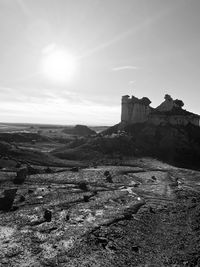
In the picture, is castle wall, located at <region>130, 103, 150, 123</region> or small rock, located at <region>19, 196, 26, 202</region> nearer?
small rock, located at <region>19, 196, 26, 202</region>

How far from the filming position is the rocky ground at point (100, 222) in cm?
2766

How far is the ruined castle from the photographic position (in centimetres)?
9738

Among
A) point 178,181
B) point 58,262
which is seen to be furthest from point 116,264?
point 178,181

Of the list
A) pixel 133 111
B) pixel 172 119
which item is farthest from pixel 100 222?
pixel 133 111

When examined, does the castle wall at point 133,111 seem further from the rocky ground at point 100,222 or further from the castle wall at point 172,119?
the rocky ground at point 100,222

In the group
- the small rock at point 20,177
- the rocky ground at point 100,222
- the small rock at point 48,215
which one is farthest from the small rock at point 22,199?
the small rock at point 20,177

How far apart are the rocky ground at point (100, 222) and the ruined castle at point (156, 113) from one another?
138 ft

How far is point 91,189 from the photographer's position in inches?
1946

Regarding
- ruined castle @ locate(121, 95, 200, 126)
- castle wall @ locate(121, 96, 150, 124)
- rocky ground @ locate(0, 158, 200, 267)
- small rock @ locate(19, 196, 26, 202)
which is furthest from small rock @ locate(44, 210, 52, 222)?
castle wall @ locate(121, 96, 150, 124)

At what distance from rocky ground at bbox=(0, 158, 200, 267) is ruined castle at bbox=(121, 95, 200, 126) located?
41994 millimetres

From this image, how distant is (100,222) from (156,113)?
6911cm

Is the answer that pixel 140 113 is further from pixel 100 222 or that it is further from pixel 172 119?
pixel 100 222

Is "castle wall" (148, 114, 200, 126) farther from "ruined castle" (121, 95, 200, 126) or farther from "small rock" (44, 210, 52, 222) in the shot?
Result: "small rock" (44, 210, 52, 222)

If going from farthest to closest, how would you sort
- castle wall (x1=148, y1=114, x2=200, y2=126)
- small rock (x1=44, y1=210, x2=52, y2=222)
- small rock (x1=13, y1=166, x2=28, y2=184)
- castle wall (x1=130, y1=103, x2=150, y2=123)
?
castle wall (x1=130, y1=103, x2=150, y2=123), castle wall (x1=148, y1=114, x2=200, y2=126), small rock (x1=13, y1=166, x2=28, y2=184), small rock (x1=44, y1=210, x2=52, y2=222)
